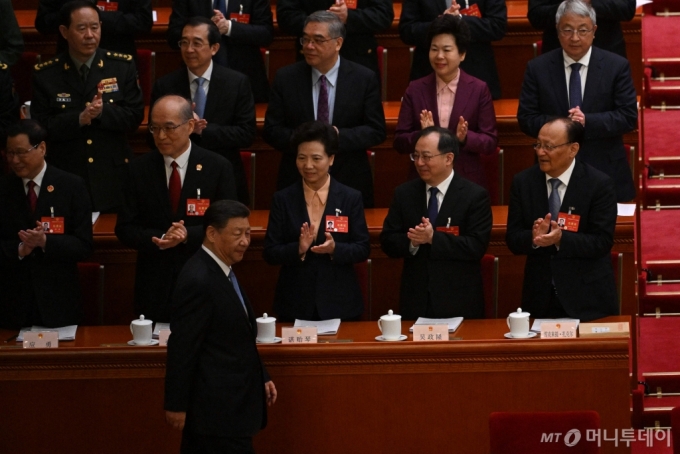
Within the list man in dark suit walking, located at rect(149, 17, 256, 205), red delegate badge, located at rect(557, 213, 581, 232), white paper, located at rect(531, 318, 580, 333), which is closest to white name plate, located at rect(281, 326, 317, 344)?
white paper, located at rect(531, 318, 580, 333)

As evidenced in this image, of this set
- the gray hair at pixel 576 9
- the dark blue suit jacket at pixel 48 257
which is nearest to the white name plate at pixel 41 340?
the dark blue suit jacket at pixel 48 257

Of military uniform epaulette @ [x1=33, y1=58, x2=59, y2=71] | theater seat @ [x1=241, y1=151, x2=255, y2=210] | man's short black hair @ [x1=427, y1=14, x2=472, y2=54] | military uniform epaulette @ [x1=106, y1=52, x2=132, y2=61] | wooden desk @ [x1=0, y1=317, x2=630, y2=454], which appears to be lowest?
wooden desk @ [x1=0, y1=317, x2=630, y2=454]

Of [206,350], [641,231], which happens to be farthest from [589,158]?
[206,350]

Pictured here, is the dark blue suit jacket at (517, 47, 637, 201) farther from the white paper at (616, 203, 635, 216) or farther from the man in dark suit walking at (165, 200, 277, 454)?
the man in dark suit walking at (165, 200, 277, 454)

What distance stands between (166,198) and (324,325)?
73cm

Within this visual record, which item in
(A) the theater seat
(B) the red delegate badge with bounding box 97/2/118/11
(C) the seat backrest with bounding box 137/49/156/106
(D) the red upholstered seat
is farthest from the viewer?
(C) the seat backrest with bounding box 137/49/156/106

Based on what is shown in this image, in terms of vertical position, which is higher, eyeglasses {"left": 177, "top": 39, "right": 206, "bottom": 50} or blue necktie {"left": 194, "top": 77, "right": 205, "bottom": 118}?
eyeglasses {"left": 177, "top": 39, "right": 206, "bottom": 50}

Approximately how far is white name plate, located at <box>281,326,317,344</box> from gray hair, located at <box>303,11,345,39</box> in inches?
55.1

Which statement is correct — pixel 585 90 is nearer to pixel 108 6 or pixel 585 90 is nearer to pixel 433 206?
pixel 433 206

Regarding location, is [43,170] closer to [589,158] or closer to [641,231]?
[589,158]

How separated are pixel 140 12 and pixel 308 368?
2139 millimetres

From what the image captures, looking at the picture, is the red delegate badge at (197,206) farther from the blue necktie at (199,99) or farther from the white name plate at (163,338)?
the blue necktie at (199,99)

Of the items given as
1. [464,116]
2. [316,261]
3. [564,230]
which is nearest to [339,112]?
[464,116]

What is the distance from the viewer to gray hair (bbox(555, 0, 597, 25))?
4.52 meters
